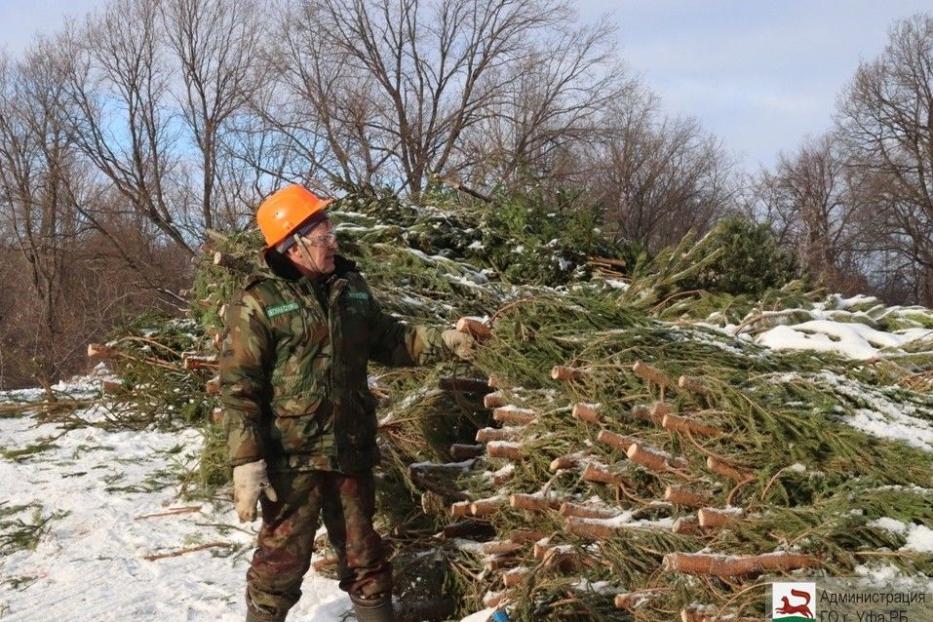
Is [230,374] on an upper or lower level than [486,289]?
lower

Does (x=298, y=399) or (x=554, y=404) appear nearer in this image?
(x=298, y=399)

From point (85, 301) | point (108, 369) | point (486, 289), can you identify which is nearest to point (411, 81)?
point (85, 301)

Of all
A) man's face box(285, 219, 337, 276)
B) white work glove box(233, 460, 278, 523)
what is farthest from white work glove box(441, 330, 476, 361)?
white work glove box(233, 460, 278, 523)

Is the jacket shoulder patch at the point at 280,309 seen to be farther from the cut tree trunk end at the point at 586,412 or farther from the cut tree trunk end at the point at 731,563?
the cut tree trunk end at the point at 731,563

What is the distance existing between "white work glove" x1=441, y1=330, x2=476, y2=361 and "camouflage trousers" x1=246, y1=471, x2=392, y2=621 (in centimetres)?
69

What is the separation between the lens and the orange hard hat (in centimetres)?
318

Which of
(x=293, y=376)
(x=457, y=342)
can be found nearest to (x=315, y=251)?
(x=293, y=376)

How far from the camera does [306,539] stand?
10.4ft

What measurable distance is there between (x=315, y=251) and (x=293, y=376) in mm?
494

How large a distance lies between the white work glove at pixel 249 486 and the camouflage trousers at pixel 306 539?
134 mm

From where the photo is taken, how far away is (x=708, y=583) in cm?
293

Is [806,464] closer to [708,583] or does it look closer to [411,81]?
[708,583]

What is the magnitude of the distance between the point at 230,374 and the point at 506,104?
22458 mm

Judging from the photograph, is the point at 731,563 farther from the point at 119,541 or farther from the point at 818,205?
the point at 818,205
